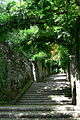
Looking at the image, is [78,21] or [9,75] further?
[9,75]

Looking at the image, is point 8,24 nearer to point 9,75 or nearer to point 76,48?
point 76,48

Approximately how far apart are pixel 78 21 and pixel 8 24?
2.26 metres

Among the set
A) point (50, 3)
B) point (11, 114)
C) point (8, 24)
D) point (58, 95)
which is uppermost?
point (50, 3)

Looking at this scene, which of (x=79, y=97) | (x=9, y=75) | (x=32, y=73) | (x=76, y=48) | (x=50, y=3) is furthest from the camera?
(x=32, y=73)

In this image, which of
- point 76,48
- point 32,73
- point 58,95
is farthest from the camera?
point 32,73

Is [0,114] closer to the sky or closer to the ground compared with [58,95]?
closer to the sky

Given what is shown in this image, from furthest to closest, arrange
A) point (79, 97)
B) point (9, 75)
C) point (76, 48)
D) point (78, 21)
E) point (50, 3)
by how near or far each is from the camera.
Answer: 1. point (9, 75)
2. point (76, 48)
3. point (79, 97)
4. point (78, 21)
5. point (50, 3)

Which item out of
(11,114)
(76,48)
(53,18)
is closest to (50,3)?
(53,18)

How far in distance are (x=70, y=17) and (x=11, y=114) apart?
3.27 meters

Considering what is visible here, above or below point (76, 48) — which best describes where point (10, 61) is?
below

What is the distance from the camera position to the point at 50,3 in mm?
4469

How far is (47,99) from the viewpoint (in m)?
8.48

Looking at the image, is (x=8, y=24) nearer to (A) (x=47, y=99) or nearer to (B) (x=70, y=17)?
(B) (x=70, y=17)

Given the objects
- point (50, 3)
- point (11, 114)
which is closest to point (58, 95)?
point (11, 114)
